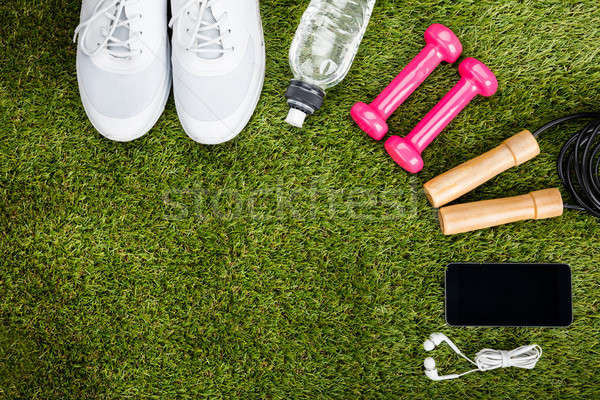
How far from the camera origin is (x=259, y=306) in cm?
126

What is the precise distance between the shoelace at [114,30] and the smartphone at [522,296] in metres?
1.04

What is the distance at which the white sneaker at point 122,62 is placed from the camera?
1.14 metres

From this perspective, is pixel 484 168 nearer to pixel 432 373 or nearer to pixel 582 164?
pixel 582 164

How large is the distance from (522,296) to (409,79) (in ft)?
2.01

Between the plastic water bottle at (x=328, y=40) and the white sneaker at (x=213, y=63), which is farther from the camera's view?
the plastic water bottle at (x=328, y=40)

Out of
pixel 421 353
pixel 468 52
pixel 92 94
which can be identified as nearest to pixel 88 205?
pixel 92 94

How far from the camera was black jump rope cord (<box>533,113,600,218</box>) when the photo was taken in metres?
1.13

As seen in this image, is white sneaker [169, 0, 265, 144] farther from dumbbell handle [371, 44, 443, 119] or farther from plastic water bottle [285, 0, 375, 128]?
dumbbell handle [371, 44, 443, 119]

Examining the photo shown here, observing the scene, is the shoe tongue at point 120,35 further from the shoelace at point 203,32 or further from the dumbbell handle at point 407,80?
the dumbbell handle at point 407,80

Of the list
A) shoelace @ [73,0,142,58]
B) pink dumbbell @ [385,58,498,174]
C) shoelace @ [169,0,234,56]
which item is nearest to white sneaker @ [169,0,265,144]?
shoelace @ [169,0,234,56]

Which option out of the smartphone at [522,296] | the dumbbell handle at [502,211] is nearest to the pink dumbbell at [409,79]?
the dumbbell handle at [502,211]

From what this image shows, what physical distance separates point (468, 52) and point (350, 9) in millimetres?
334

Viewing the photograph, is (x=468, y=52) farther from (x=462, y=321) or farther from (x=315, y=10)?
(x=462, y=321)

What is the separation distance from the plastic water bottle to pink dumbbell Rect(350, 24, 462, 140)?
141mm
